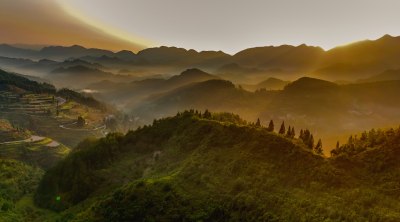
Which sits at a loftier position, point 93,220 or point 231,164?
point 231,164

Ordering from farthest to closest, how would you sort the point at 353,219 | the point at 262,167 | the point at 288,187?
the point at 262,167 < the point at 288,187 < the point at 353,219

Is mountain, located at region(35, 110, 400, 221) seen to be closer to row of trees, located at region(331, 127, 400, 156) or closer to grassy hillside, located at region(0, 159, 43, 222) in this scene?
row of trees, located at region(331, 127, 400, 156)

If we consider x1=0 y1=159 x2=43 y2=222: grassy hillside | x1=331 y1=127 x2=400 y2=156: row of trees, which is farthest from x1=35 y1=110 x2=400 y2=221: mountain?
x1=0 y1=159 x2=43 y2=222: grassy hillside

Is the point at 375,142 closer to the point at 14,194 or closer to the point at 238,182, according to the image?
the point at 238,182

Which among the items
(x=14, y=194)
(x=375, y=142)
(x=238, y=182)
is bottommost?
(x=14, y=194)

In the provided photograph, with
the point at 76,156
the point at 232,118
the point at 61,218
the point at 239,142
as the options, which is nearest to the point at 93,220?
the point at 61,218

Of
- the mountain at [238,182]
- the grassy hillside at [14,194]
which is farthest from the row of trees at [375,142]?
the grassy hillside at [14,194]

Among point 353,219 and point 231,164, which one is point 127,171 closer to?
point 231,164

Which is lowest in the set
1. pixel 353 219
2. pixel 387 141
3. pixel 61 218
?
pixel 61 218

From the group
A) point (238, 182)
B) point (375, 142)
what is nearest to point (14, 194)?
point (238, 182)
